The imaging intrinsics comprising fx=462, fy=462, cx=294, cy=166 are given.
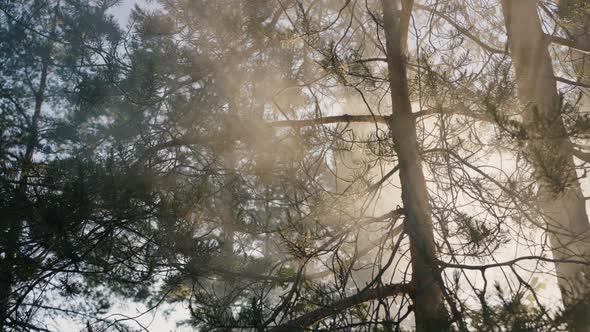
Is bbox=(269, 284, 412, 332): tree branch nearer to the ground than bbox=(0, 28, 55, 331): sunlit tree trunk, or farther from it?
nearer to the ground

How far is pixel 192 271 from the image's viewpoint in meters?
2.94

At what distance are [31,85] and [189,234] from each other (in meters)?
7.31

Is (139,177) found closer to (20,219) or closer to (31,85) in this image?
(20,219)

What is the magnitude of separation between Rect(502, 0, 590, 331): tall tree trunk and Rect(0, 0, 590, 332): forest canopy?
0.02m

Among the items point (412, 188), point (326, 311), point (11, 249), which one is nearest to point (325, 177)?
point (412, 188)

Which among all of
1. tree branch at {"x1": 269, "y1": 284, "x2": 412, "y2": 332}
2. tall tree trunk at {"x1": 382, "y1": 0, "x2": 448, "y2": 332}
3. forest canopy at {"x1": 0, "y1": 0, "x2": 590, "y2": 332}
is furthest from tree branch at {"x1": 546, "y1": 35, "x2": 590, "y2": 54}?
tree branch at {"x1": 269, "y1": 284, "x2": 412, "y2": 332}

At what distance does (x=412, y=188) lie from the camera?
9.38 ft

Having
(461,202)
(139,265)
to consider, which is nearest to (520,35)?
(461,202)

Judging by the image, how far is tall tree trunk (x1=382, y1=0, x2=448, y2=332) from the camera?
102 inches

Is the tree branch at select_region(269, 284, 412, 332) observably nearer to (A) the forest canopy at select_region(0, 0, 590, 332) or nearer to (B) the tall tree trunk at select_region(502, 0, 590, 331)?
(A) the forest canopy at select_region(0, 0, 590, 332)

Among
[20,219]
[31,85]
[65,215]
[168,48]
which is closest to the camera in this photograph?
[65,215]

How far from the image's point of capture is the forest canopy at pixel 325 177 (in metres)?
2.36

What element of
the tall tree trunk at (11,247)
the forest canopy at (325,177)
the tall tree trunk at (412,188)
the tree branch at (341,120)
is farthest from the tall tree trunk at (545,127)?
the tall tree trunk at (11,247)

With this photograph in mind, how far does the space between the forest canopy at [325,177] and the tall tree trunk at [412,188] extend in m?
0.01
